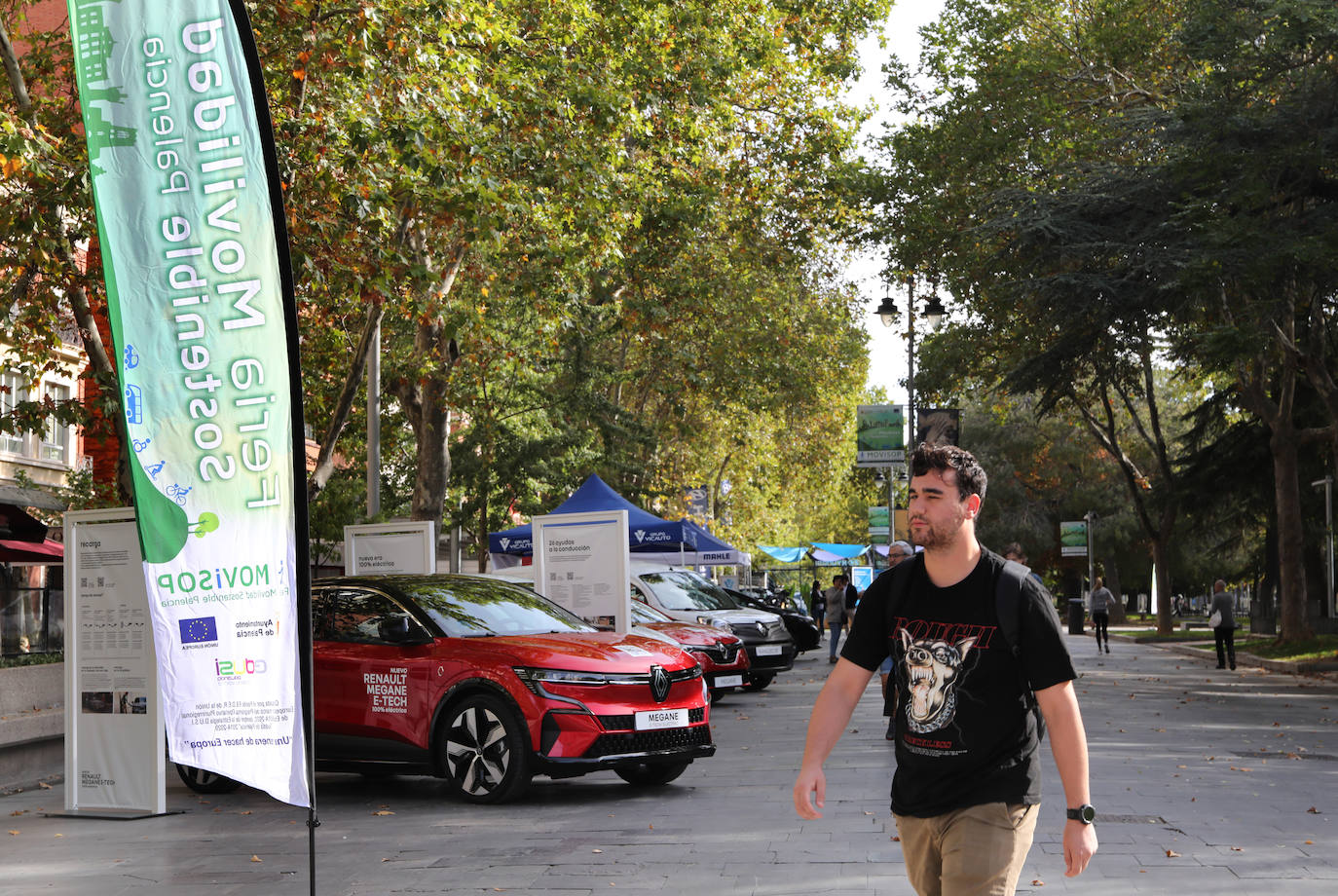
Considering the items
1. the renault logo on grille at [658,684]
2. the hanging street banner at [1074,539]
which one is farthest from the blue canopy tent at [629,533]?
the hanging street banner at [1074,539]

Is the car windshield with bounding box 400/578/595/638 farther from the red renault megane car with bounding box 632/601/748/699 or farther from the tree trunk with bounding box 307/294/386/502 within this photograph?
the tree trunk with bounding box 307/294/386/502

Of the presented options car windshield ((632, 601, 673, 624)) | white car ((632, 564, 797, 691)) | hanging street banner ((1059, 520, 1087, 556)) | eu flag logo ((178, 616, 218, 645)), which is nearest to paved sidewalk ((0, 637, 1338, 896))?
eu flag logo ((178, 616, 218, 645))

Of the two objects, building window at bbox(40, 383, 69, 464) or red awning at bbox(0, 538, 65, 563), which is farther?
building window at bbox(40, 383, 69, 464)

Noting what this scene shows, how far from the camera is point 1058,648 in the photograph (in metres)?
4.29

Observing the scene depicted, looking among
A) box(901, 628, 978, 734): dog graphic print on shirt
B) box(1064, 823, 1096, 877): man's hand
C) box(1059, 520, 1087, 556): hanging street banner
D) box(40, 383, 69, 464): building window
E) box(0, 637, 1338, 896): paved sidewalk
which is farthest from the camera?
box(1059, 520, 1087, 556): hanging street banner

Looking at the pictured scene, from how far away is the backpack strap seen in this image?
169 inches

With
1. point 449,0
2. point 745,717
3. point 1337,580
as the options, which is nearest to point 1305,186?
point 745,717

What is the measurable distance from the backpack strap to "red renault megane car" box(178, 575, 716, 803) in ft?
21.7

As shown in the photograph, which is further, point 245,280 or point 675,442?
point 675,442

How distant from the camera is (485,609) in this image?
11.9 m

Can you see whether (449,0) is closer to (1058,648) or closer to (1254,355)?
(1254,355)

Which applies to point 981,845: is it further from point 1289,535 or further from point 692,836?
point 1289,535

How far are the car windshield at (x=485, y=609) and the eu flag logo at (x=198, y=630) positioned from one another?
4.78 meters

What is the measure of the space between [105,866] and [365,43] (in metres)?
9.51
